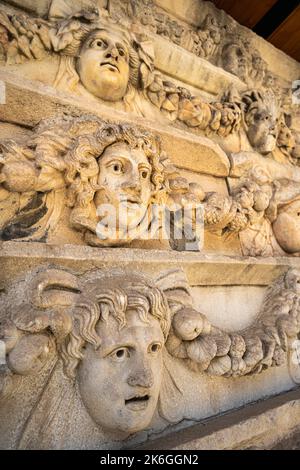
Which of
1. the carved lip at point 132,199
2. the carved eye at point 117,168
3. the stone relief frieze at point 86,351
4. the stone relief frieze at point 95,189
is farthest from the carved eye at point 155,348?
the carved eye at point 117,168

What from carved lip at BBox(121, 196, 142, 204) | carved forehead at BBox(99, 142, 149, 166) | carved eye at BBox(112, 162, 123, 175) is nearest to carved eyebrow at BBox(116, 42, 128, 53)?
carved forehead at BBox(99, 142, 149, 166)

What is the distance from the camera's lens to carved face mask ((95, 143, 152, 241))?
4.43 ft

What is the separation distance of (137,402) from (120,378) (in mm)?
109

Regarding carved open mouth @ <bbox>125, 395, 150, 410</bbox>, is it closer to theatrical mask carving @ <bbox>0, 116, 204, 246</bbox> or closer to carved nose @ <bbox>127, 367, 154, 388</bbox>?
carved nose @ <bbox>127, 367, 154, 388</bbox>

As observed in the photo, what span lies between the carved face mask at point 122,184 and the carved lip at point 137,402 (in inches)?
26.7

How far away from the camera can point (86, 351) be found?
111cm

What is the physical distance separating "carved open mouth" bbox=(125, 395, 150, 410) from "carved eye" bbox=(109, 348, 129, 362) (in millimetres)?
137

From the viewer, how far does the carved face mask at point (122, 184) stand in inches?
53.2

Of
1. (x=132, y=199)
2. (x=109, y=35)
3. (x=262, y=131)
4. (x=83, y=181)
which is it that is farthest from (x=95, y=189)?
(x=262, y=131)

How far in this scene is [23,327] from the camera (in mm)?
994

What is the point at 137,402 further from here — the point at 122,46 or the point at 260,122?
the point at 260,122

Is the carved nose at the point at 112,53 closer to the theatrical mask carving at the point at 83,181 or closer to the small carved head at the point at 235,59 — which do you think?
the theatrical mask carving at the point at 83,181
